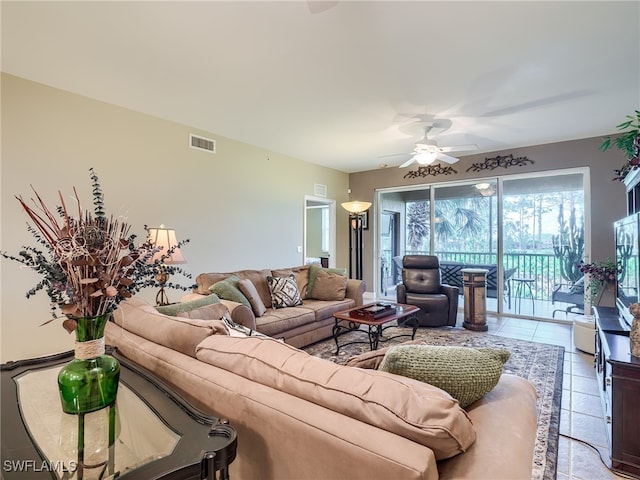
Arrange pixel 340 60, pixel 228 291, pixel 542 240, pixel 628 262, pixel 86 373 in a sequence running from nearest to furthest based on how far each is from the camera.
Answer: pixel 86 373
pixel 340 60
pixel 628 262
pixel 228 291
pixel 542 240

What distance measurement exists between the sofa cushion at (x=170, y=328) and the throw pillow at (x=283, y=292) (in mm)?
2070

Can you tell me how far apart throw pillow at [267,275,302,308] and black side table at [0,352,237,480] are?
252cm

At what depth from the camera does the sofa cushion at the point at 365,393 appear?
0.83 meters

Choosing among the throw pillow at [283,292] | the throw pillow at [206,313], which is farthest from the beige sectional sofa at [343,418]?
the throw pillow at [283,292]

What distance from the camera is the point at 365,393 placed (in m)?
0.94

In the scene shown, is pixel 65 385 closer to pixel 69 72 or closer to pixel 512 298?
pixel 69 72

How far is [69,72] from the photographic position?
2936 millimetres

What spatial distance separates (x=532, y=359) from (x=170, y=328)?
3.65 m

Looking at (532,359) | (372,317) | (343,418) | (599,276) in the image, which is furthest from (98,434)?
(599,276)

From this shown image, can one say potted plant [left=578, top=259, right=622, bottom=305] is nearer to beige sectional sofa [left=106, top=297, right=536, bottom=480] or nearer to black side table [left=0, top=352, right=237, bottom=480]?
beige sectional sofa [left=106, top=297, right=536, bottom=480]

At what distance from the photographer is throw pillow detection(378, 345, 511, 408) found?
1065mm

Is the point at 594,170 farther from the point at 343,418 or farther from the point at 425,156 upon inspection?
the point at 343,418

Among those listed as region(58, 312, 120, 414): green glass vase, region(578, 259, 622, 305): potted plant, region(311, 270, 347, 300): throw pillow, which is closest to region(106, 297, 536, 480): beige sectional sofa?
region(58, 312, 120, 414): green glass vase

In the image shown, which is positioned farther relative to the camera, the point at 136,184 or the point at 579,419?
the point at 136,184
